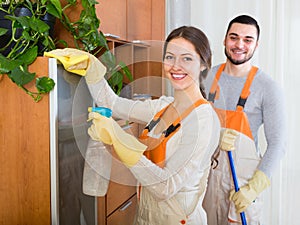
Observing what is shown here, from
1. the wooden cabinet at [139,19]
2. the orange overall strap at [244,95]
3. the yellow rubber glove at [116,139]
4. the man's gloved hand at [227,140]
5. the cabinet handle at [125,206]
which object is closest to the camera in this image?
the yellow rubber glove at [116,139]

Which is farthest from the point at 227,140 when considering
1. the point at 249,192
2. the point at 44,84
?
Result: the point at 44,84

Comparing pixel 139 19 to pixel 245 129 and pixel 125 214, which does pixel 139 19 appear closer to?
pixel 245 129

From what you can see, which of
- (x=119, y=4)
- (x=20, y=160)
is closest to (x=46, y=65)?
(x=20, y=160)

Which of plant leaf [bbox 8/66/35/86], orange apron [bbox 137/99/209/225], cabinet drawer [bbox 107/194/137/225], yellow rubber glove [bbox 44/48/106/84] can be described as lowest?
cabinet drawer [bbox 107/194/137/225]

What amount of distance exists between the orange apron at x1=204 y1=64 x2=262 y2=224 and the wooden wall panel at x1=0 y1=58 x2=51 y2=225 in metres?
0.78

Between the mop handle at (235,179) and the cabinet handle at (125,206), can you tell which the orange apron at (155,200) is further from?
the mop handle at (235,179)

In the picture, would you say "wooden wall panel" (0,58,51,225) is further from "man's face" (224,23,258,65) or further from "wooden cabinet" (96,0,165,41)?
"man's face" (224,23,258,65)

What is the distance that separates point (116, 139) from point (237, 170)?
0.76 m

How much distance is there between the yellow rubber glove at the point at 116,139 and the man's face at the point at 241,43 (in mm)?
805

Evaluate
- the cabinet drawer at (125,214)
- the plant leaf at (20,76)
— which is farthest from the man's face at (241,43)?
the plant leaf at (20,76)

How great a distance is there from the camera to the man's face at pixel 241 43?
1.98 metres

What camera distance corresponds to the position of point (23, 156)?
164 cm

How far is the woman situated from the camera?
1461mm

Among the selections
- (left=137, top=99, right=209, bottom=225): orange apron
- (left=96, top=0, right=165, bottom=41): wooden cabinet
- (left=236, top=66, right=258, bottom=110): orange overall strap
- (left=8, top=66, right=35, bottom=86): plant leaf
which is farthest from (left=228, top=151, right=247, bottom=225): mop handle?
(left=8, top=66, right=35, bottom=86): plant leaf
